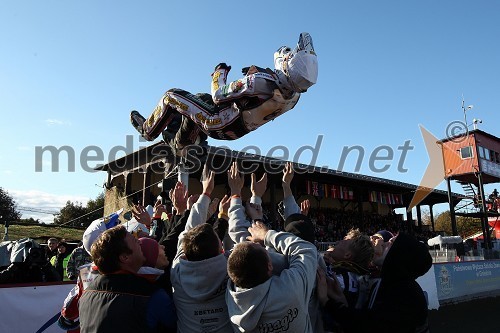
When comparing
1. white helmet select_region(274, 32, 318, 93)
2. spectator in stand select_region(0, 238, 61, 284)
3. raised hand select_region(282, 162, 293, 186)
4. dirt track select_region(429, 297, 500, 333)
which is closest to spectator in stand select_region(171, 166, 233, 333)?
raised hand select_region(282, 162, 293, 186)

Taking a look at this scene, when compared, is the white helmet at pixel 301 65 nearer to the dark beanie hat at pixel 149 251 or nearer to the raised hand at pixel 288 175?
the raised hand at pixel 288 175

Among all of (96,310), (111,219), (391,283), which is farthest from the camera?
(111,219)

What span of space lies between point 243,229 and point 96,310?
1113 mm

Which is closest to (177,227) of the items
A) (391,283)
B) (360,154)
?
(391,283)

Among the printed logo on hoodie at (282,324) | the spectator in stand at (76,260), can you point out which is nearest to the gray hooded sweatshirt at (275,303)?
the printed logo on hoodie at (282,324)

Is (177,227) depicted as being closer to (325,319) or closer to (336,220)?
(325,319)

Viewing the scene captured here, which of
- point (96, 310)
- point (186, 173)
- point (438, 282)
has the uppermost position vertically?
point (186, 173)

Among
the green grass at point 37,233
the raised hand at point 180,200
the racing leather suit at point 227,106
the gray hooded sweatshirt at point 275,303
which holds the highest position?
the racing leather suit at point 227,106

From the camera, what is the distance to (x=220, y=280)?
250cm

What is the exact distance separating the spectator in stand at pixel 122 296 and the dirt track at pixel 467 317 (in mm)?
6882

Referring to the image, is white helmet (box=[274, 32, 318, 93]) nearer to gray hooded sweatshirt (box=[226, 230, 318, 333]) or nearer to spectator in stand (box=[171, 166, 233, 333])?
spectator in stand (box=[171, 166, 233, 333])

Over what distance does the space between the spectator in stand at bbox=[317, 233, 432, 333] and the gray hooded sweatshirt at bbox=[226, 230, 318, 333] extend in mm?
320

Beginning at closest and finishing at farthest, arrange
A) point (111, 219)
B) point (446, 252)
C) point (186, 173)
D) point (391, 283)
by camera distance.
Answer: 1. point (391, 283)
2. point (111, 219)
3. point (186, 173)
4. point (446, 252)

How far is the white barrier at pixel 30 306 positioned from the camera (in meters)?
4.76
